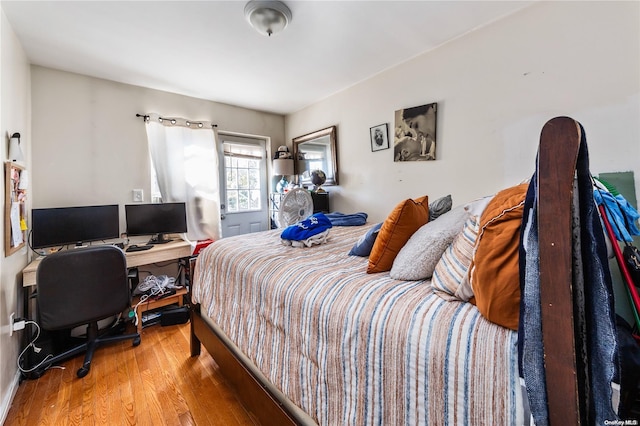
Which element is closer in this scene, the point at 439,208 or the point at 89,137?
the point at 439,208

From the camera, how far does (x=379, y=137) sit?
2.85m

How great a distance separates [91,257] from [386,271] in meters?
2.09

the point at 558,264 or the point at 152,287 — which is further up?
the point at 558,264

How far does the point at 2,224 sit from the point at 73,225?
0.83 m

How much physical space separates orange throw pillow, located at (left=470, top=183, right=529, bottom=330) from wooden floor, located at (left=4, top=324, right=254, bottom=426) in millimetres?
1446

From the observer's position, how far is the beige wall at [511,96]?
1.54 meters

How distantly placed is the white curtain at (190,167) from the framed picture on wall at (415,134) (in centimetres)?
226

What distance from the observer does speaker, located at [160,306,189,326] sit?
2.57 meters

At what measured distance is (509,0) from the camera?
1757mm

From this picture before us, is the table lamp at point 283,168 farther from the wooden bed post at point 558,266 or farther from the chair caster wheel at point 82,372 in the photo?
the wooden bed post at point 558,266

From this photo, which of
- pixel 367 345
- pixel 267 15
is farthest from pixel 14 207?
pixel 367 345

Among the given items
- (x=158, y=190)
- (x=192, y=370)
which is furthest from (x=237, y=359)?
(x=158, y=190)

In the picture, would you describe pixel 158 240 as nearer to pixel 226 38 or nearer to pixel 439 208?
pixel 226 38

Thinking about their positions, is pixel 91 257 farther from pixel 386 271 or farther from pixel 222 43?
pixel 386 271
